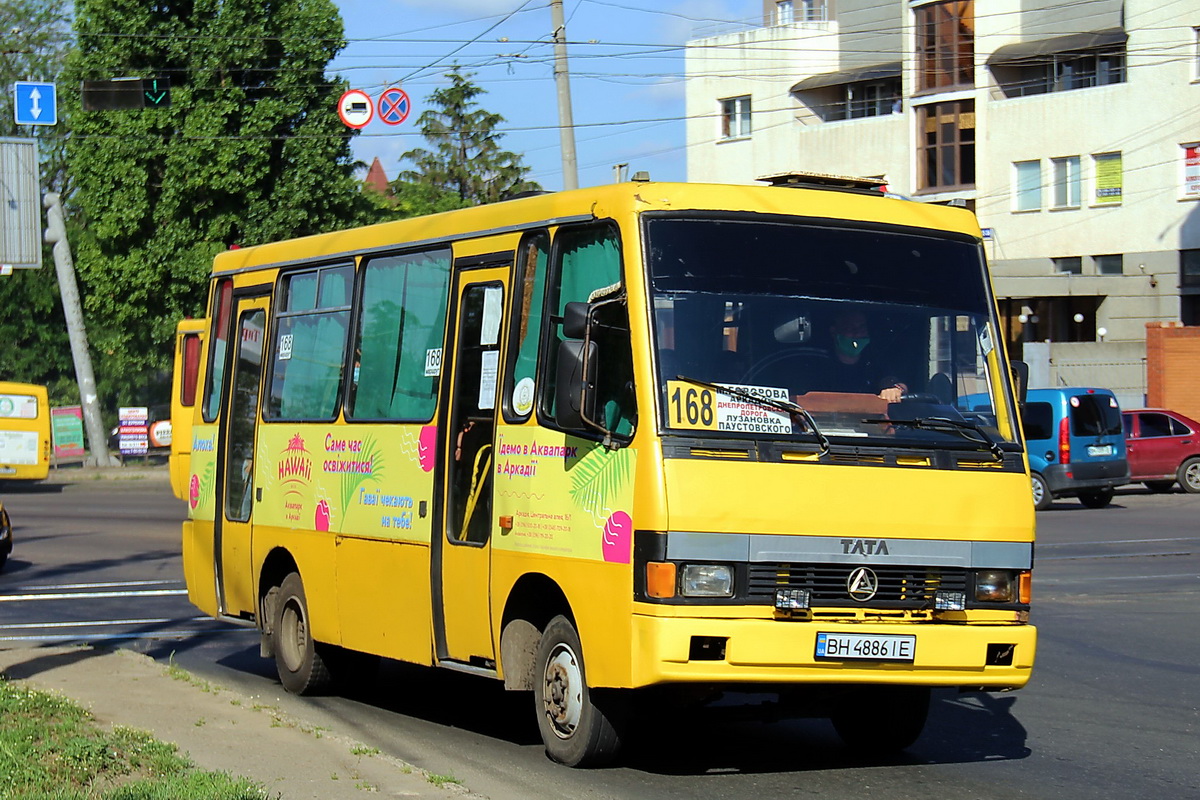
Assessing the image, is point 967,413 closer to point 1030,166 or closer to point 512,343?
point 512,343

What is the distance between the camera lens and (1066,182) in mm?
54031

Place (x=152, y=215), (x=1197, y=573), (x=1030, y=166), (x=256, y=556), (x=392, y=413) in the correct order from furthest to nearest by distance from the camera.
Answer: (x=1030, y=166) < (x=152, y=215) < (x=1197, y=573) < (x=256, y=556) < (x=392, y=413)

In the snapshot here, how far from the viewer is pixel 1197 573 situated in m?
19.0

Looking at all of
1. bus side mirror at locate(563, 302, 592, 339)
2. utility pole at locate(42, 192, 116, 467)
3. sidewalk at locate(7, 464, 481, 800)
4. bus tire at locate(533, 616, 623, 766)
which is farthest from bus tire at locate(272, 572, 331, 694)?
utility pole at locate(42, 192, 116, 467)

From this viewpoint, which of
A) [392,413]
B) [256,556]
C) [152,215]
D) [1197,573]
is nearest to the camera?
[392,413]

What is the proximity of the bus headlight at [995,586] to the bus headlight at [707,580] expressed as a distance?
1344 mm

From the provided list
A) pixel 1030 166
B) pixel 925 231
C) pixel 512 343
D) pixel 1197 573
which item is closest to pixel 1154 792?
pixel 925 231

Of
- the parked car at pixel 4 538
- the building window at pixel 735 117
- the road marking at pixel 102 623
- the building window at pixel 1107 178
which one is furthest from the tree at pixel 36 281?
the road marking at pixel 102 623

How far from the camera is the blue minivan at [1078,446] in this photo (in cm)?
3009

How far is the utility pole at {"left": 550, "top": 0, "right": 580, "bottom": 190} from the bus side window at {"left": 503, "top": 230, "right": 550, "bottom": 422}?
16.7 metres

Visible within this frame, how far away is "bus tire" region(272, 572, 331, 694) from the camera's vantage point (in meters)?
11.5

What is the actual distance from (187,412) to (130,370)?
46.1 m

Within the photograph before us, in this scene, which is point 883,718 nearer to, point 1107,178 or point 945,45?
point 1107,178

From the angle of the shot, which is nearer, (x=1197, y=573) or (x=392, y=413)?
(x=392, y=413)
